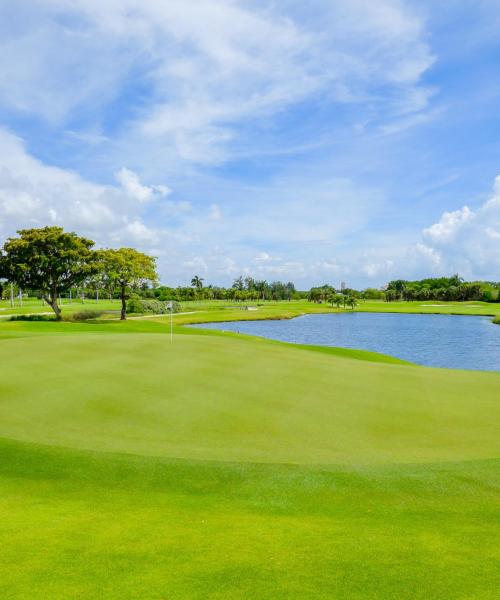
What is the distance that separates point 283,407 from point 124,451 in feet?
14.7

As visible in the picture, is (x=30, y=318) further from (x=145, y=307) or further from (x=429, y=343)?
(x=429, y=343)

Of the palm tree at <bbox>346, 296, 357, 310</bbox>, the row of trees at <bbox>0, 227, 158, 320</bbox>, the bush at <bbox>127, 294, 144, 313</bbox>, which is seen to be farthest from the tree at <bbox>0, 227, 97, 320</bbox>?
the palm tree at <bbox>346, 296, 357, 310</bbox>

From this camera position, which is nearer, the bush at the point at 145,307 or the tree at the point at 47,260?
the tree at the point at 47,260

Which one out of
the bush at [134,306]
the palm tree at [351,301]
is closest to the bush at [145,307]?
the bush at [134,306]

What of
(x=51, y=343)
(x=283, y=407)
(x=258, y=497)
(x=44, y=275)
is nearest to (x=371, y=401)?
(x=283, y=407)

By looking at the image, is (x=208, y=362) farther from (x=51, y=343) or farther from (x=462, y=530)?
(x=462, y=530)

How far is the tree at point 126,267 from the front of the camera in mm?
55281

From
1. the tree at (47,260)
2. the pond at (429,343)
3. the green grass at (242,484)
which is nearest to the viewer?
the green grass at (242,484)

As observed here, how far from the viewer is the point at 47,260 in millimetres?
51188

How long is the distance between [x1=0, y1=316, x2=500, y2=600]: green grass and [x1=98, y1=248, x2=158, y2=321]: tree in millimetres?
40644

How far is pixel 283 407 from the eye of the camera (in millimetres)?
12055

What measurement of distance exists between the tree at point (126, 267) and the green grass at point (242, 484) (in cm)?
4064

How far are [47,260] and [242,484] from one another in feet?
162

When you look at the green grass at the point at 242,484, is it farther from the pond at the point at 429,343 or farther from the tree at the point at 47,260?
the tree at the point at 47,260
